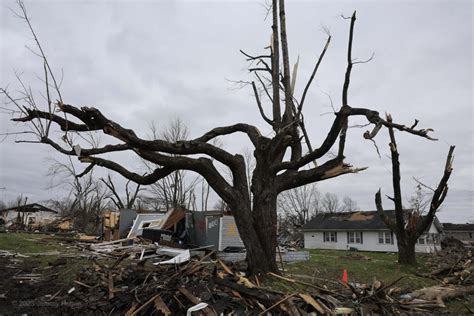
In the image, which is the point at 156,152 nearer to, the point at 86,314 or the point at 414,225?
the point at 86,314

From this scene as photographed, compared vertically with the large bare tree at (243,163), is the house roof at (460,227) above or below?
below

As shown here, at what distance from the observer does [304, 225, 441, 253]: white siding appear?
35.1 meters

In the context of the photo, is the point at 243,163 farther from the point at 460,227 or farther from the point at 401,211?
the point at 460,227

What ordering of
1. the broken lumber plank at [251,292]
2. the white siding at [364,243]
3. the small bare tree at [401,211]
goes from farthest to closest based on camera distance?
the white siding at [364,243], the small bare tree at [401,211], the broken lumber plank at [251,292]

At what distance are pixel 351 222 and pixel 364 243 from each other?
9.28 ft

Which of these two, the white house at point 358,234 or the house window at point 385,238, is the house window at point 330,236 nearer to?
the white house at point 358,234

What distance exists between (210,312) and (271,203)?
11.4 ft

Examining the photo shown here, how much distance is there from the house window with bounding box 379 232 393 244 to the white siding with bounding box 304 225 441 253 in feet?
1.00

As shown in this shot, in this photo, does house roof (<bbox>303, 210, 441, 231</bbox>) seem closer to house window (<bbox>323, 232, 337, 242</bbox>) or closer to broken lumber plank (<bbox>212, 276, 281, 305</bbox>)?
house window (<bbox>323, 232, 337, 242</bbox>)

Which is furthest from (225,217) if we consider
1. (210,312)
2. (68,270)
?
(210,312)

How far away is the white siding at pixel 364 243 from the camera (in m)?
35.1

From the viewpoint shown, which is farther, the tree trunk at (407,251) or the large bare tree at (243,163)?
the tree trunk at (407,251)

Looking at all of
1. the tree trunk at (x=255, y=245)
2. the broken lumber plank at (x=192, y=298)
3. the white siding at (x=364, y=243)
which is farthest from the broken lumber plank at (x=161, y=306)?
the white siding at (x=364, y=243)

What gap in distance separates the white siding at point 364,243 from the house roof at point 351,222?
24.8 inches
